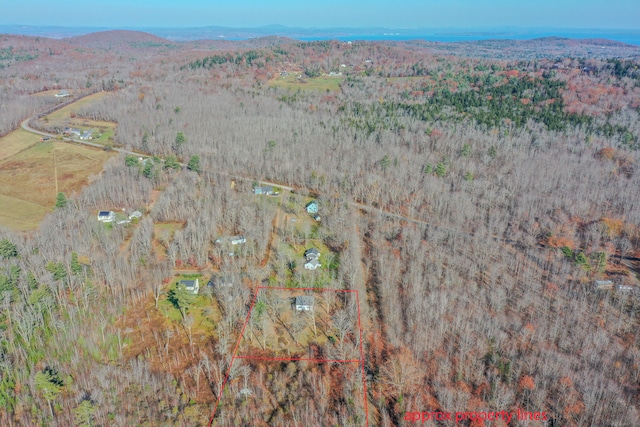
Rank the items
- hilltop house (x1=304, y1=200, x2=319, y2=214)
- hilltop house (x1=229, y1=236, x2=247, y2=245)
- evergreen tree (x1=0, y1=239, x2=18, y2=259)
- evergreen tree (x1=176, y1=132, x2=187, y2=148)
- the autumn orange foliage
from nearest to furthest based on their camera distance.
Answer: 1. the autumn orange foliage
2. evergreen tree (x1=0, y1=239, x2=18, y2=259)
3. hilltop house (x1=229, y1=236, x2=247, y2=245)
4. hilltop house (x1=304, y1=200, x2=319, y2=214)
5. evergreen tree (x1=176, y1=132, x2=187, y2=148)

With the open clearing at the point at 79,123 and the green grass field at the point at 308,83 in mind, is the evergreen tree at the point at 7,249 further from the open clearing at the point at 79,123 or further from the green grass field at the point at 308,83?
the green grass field at the point at 308,83

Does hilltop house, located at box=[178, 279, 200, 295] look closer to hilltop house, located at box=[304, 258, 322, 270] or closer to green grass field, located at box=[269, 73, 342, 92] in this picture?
hilltop house, located at box=[304, 258, 322, 270]

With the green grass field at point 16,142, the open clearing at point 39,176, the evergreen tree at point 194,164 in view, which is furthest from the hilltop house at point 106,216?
the green grass field at point 16,142

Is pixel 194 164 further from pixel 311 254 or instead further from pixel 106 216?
pixel 311 254

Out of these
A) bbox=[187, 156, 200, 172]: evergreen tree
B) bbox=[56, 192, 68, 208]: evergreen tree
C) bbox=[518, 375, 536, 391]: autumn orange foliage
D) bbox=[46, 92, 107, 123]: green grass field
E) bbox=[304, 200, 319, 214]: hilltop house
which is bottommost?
bbox=[518, 375, 536, 391]: autumn orange foliage

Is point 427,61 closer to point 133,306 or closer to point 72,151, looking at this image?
point 72,151

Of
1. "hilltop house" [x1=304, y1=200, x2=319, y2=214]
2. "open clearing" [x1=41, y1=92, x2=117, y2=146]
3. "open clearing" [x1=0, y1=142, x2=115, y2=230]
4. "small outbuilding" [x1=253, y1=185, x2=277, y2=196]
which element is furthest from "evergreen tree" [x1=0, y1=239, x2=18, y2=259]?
"open clearing" [x1=41, y1=92, x2=117, y2=146]

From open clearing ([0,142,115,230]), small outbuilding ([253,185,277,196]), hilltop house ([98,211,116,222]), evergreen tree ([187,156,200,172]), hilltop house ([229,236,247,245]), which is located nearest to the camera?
hilltop house ([229,236,247,245])
